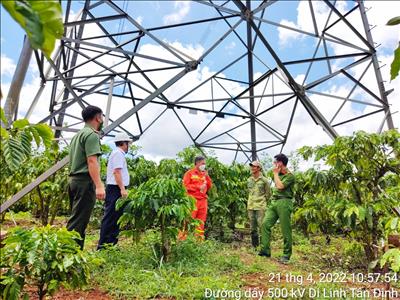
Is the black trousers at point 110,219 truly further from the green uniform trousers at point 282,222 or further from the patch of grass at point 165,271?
the green uniform trousers at point 282,222

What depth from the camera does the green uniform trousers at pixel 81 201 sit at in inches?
141

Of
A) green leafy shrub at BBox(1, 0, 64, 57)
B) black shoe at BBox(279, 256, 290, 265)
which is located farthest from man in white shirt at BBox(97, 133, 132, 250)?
green leafy shrub at BBox(1, 0, 64, 57)

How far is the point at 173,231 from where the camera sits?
→ 397 centimetres

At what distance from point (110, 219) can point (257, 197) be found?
104 inches

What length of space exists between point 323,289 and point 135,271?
69.8 inches

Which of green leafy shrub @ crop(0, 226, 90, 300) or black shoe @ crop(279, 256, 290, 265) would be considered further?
black shoe @ crop(279, 256, 290, 265)

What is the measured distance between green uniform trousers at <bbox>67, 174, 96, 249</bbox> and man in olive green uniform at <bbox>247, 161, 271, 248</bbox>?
10.1 feet

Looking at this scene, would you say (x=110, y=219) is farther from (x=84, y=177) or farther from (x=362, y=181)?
(x=362, y=181)

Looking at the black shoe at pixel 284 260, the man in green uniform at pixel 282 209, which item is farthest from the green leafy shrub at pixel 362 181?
the black shoe at pixel 284 260

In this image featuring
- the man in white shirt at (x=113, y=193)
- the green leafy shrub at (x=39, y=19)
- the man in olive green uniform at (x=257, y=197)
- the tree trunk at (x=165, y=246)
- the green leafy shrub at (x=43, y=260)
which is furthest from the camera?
the man in olive green uniform at (x=257, y=197)

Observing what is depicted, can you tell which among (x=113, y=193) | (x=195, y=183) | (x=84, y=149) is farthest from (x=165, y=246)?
(x=195, y=183)

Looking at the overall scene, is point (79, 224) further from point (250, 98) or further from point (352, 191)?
point (250, 98)

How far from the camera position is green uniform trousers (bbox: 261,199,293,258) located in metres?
5.04

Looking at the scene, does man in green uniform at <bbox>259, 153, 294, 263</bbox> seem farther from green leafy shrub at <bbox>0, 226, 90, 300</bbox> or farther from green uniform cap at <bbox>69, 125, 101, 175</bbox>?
green leafy shrub at <bbox>0, 226, 90, 300</bbox>
